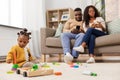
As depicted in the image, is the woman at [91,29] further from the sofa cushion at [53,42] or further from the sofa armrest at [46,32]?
the sofa armrest at [46,32]

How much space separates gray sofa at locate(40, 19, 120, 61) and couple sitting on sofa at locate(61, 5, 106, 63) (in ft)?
0.34

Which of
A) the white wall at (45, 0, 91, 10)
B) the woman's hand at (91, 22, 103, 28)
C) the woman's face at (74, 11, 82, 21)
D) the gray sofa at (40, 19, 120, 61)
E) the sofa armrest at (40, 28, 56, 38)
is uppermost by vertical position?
the white wall at (45, 0, 91, 10)

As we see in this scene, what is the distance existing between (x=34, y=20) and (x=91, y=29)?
1.83 metres

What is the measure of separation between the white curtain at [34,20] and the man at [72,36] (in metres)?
1.13

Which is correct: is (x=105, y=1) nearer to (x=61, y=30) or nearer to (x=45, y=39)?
(x=61, y=30)

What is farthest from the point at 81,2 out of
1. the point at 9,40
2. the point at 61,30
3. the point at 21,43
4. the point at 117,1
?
the point at 21,43

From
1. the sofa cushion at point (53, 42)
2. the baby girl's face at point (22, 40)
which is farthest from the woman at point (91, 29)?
the baby girl's face at point (22, 40)

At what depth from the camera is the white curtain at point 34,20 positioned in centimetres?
395

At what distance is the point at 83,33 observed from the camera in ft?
8.88

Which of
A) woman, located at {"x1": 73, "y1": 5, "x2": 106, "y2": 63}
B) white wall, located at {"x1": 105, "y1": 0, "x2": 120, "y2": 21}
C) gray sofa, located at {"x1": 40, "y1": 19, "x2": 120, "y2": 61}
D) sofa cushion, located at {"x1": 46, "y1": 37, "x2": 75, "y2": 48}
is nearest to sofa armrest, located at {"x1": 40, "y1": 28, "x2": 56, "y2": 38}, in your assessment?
gray sofa, located at {"x1": 40, "y1": 19, "x2": 120, "y2": 61}

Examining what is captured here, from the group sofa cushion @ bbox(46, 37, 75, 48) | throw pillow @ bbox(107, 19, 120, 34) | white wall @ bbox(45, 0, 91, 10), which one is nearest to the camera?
throw pillow @ bbox(107, 19, 120, 34)

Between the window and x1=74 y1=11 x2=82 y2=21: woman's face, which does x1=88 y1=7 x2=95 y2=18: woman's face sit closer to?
x1=74 y1=11 x2=82 y2=21: woman's face

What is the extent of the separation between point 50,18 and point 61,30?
1.58 meters

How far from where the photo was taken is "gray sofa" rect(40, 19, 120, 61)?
2395 mm
